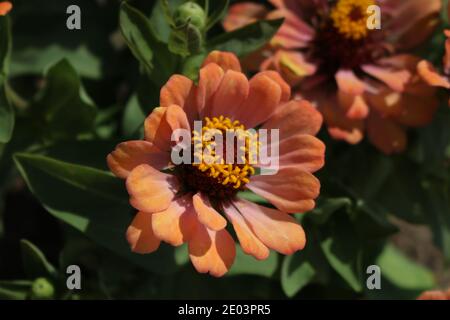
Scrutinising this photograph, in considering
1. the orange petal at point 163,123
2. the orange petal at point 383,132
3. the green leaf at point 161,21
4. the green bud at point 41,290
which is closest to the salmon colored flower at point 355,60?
the orange petal at point 383,132

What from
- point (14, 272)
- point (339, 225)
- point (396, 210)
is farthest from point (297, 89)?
point (14, 272)

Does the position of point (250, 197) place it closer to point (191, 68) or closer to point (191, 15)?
point (191, 68)

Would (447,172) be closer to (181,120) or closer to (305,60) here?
(305,60)

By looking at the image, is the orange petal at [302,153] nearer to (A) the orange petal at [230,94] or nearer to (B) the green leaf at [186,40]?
(A) the orange petal at [230,94]

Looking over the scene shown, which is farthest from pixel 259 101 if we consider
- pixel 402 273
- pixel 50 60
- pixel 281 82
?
pixel 402 273

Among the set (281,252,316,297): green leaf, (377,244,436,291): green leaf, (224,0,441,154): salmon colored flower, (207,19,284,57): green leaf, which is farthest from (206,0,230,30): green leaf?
(377,244,436,291): green leaf
